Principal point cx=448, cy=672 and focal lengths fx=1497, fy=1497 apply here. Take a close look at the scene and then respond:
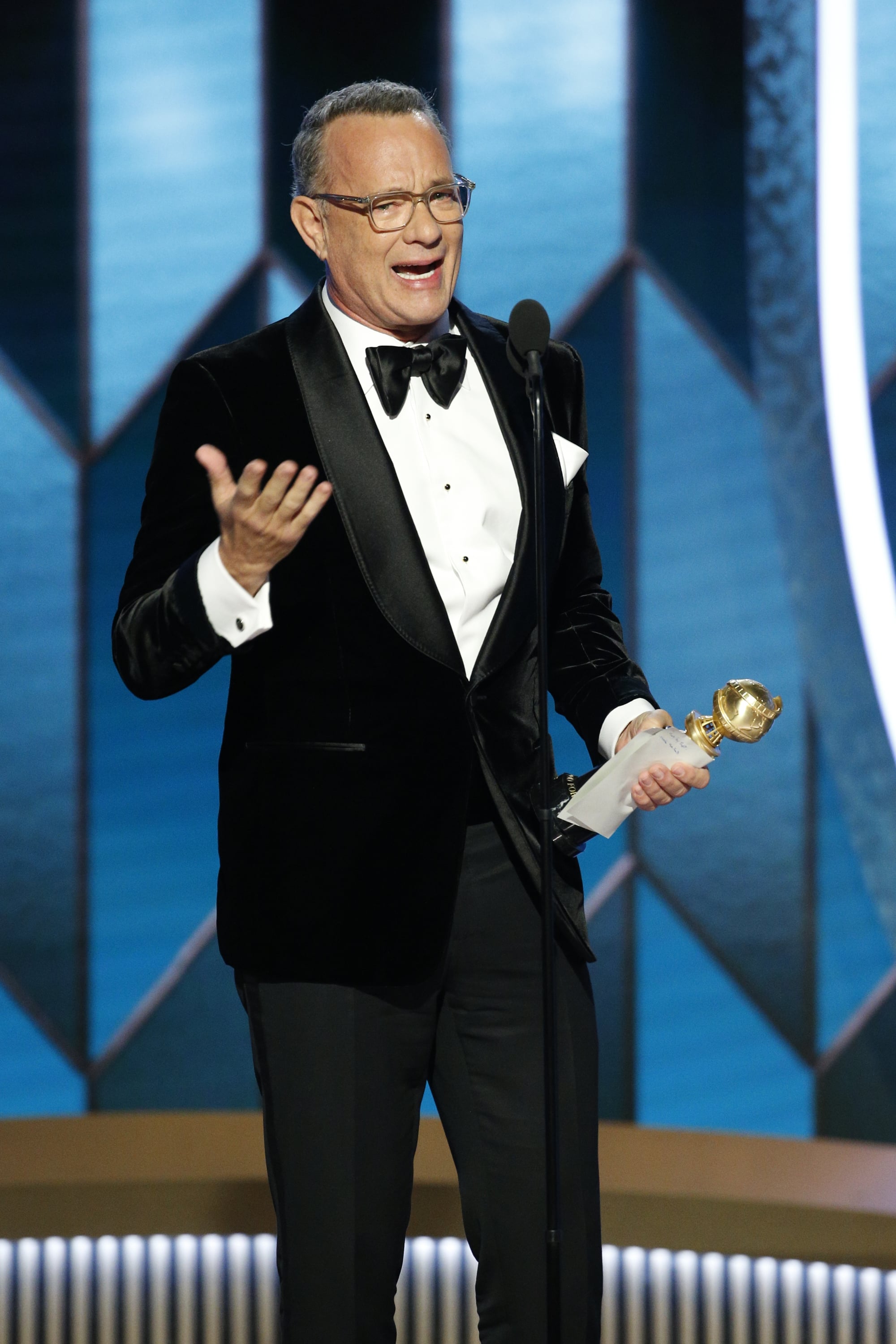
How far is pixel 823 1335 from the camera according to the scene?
219 cm

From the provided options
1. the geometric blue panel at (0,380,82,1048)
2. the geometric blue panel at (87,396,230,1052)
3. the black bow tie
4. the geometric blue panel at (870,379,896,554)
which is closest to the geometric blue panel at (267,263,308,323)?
the geometric blue panel at (87,396,230,1052)

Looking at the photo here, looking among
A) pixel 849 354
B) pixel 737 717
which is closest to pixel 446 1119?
pixel 737 717

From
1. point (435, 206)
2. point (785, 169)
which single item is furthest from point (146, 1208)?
point (785, 169)

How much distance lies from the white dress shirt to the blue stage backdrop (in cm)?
142

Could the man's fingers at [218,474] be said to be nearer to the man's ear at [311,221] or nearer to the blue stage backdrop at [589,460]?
the man's ear at [311,221]

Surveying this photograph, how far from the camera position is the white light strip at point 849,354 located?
277 cm

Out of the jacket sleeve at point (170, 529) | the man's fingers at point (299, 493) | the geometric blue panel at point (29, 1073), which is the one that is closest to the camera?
the man's fingers at point (299, 493)

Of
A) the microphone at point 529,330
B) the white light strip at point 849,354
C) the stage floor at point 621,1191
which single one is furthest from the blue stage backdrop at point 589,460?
the microphone at point 529,330

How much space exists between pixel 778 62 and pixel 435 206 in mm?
1662

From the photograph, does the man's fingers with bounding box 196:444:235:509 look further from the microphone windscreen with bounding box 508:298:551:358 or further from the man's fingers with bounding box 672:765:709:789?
the man's fingers with bounding box 672:765:709:789

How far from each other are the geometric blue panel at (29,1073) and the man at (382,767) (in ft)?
5.31

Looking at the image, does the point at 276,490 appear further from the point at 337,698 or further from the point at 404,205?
the point at 404,205

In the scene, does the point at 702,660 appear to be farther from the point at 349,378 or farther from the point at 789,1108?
the point at 349,378

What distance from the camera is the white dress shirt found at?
1.51 meters
